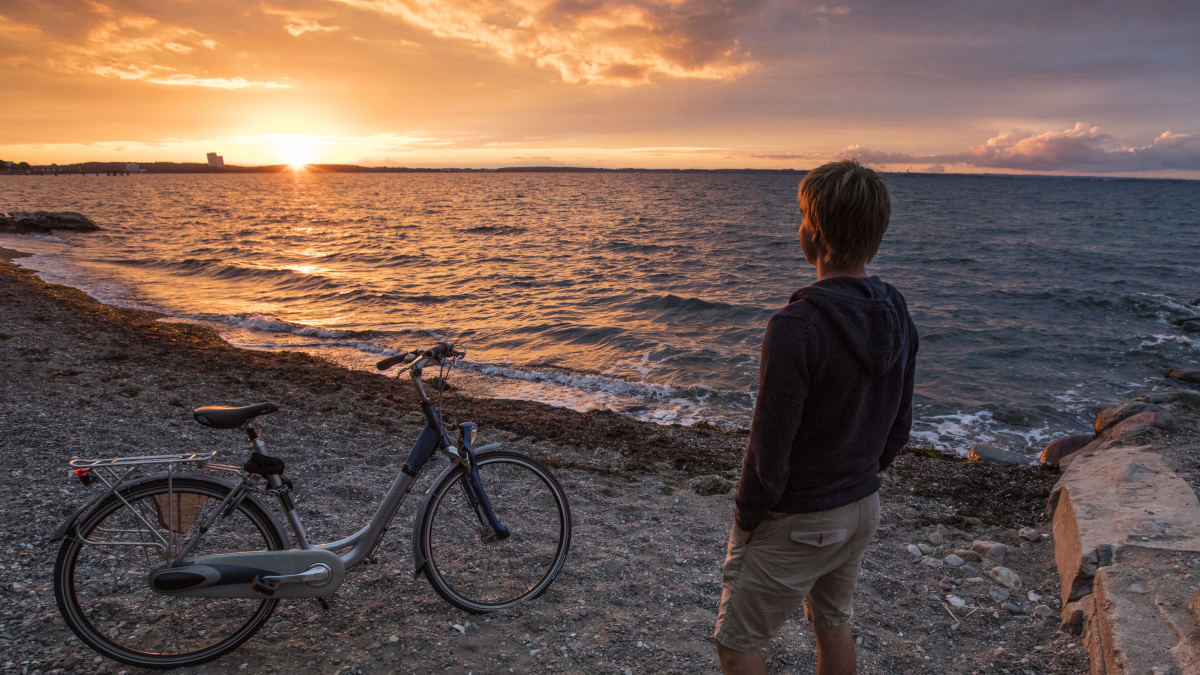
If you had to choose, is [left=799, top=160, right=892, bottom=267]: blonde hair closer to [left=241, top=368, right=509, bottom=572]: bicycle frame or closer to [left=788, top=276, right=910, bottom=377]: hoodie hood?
[left=788, top=276, right=910, bottom=377]: hoodie hood

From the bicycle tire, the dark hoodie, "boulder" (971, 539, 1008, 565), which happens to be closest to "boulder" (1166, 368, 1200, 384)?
"boulder" (971, 539, 1008, 565)

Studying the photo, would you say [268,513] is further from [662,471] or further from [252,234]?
[252,234]

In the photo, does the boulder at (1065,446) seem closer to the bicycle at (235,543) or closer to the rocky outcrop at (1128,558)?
the rocky outcrop at (1128,558)

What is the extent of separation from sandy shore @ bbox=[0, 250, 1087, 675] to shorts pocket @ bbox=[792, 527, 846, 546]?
187 centimetres

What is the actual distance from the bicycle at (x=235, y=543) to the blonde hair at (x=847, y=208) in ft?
7.22

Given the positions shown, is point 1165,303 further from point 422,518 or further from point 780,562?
point 422,518

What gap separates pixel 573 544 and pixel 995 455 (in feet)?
22.4

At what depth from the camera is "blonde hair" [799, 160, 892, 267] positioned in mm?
1828

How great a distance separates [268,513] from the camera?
10.9 feet

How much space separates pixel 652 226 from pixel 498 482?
1697 inches

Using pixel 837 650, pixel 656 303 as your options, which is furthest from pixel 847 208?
pixel 656 303

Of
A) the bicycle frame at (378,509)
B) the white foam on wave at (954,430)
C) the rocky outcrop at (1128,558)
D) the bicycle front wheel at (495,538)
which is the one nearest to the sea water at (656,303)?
the white foam on wave at (954,430)

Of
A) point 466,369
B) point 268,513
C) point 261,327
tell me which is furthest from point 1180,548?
point 261,327

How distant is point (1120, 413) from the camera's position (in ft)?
24.1
